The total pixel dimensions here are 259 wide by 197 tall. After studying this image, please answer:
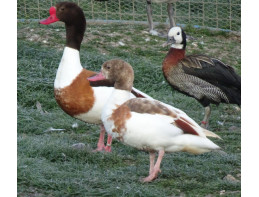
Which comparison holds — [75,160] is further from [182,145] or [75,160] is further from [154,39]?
[154,39]

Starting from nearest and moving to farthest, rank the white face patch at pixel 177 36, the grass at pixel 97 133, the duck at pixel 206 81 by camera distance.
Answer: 1. the grass at pixel 97 133
2. the duck at pixel 206 81
3. the white face patch at pixel 177 36

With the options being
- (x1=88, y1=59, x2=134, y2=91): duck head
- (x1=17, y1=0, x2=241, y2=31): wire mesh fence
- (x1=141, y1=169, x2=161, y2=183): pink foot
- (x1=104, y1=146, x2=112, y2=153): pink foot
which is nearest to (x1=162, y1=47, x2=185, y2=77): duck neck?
(x1=104, y1=146, x2=112, y2=153): pink foot

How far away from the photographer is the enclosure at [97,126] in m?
3.98

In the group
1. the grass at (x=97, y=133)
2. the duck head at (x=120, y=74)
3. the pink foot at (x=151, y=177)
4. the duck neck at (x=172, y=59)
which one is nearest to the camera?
the grass at (x=97, y=133)

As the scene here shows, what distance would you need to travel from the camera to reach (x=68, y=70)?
499cm

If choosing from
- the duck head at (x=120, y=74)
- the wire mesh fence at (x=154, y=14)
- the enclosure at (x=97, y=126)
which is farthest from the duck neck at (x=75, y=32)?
the wire mesh fence at (x=154, y=14)

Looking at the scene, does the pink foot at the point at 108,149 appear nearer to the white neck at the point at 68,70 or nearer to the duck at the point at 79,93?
the duck at the point at 79,93

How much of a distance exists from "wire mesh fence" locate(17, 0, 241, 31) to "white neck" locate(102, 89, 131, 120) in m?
→ 5.86

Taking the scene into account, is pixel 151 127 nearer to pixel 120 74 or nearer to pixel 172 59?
pixel 120 74

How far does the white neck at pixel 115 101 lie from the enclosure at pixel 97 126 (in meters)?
0.46

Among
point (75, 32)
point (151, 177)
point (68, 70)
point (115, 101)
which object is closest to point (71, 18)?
point (75, 32)

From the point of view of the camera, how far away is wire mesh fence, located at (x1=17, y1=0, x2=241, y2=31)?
33.2ft

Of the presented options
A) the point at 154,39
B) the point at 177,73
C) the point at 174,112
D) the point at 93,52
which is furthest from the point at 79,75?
the point at 154,39

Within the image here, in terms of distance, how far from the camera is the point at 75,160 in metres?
4.58
